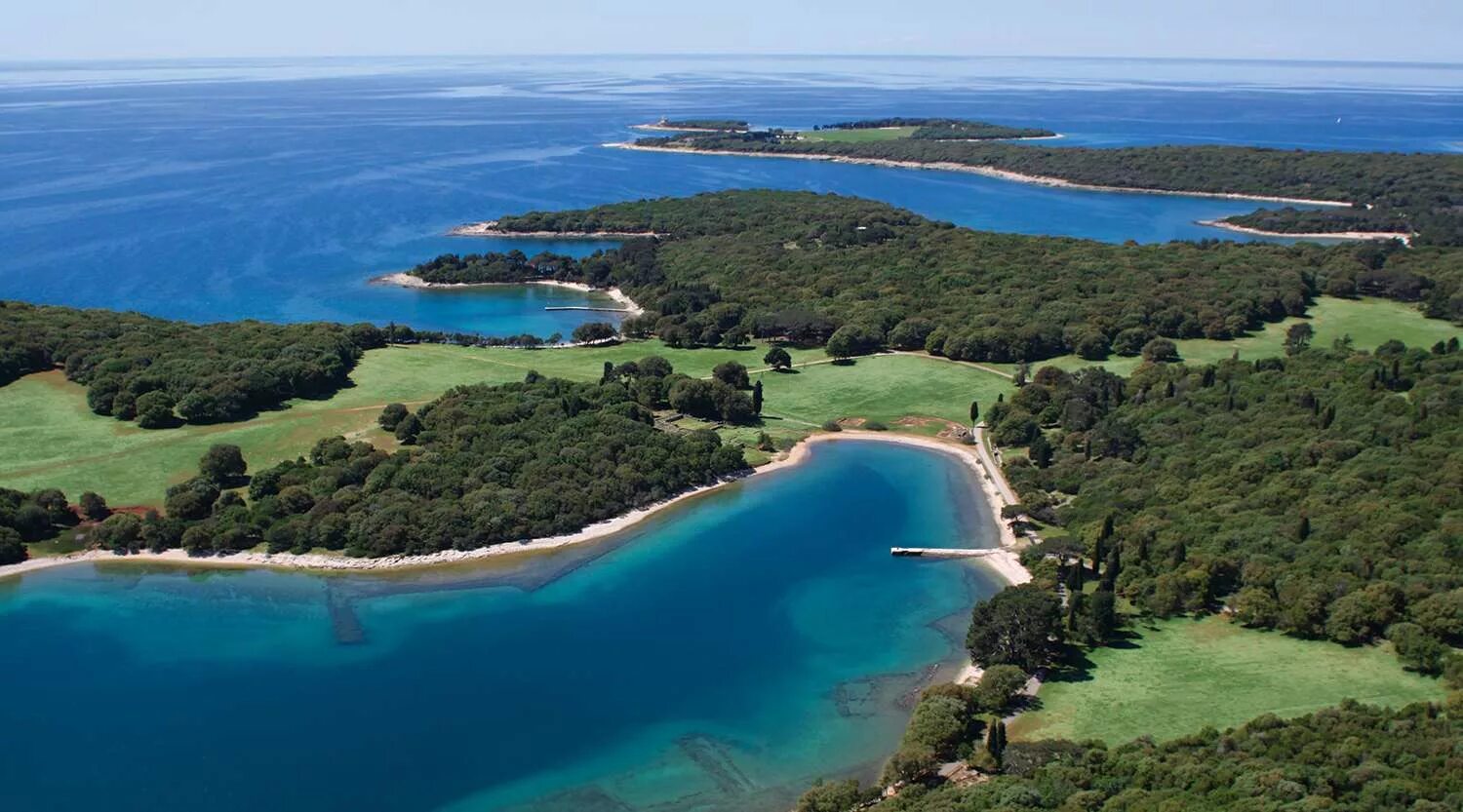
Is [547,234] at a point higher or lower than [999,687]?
higher

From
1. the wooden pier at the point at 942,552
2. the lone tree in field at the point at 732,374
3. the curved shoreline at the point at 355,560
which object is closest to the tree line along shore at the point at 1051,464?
the lone tree in field at the point at 732,374

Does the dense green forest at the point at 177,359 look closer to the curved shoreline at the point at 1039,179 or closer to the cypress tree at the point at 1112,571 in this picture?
the cypress tree at the point at 1112,571

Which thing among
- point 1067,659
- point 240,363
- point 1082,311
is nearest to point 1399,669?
point 1067,659

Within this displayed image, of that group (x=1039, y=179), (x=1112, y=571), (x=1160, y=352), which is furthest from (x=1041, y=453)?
(x=1039, y=179)

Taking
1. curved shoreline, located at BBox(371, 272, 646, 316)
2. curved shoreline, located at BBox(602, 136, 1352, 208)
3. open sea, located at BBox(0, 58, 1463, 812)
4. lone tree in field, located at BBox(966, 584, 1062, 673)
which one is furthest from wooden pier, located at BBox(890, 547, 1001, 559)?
curved shoreline, located at BBox(602, 136, 1352, 208)

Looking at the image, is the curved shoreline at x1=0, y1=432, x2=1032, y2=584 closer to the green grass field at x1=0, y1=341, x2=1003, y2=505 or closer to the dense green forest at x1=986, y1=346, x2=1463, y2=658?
the dense green forest at x1=986, y1=346, x2=1463, y2=658

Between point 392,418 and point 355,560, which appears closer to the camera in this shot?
point 355,560

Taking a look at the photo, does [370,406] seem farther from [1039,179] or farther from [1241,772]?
[1039,179]
